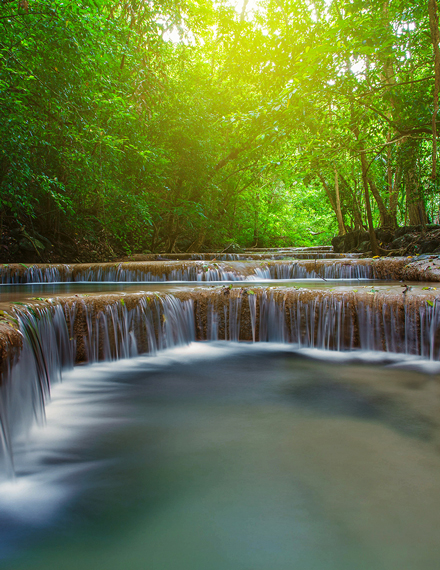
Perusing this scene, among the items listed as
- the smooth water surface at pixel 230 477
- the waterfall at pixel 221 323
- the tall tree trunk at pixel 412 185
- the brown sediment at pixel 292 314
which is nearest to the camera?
the smooth water surface at pixel 230 477

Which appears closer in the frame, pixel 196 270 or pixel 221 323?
pixel 221 323

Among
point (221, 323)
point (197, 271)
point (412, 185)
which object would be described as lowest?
point (221, 323)

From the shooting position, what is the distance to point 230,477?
200cm

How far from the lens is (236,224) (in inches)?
781

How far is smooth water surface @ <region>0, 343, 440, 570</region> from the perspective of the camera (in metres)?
1.50

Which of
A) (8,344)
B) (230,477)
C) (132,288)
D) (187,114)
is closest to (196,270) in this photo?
(132,288)

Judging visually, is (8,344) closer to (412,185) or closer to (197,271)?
(197,271)

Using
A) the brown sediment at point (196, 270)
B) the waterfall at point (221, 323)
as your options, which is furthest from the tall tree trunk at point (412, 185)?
the waterfall at point (221, 323)

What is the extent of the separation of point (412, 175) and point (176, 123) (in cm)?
792

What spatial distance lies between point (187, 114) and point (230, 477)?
13.3 metres

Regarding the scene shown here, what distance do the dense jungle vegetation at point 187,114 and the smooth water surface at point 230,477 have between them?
3.58 m

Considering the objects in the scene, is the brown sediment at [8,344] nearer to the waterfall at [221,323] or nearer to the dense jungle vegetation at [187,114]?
the waterfall at [221,323]

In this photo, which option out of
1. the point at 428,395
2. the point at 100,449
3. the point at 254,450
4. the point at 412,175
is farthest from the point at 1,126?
the point at 412,175

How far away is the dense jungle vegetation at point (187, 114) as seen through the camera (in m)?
6.48
